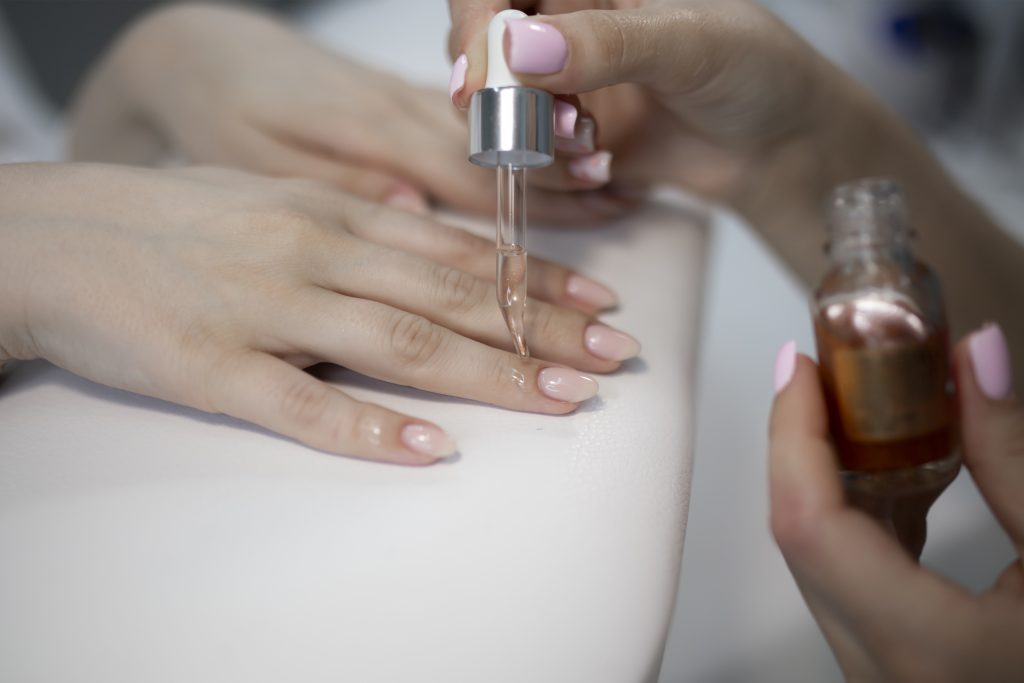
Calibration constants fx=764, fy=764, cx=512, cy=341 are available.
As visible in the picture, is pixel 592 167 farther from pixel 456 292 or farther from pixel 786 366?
pixel 786 366

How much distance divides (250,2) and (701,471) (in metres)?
2.12

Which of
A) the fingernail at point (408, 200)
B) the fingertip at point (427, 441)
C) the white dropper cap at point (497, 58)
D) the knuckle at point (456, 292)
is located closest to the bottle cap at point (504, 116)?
the white dropper cap at point (497, 58)

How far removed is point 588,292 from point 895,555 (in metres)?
0.38

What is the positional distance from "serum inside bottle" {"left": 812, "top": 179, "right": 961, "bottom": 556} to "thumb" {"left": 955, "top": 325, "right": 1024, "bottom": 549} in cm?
1

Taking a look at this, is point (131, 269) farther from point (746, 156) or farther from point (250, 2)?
point (250, 2)

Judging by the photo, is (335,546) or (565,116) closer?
(335,546)

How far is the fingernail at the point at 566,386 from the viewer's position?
665 mm

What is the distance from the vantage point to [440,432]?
617 millimetres

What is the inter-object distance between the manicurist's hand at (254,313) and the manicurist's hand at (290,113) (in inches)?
9.8

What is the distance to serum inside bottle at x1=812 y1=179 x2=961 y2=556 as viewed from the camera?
57cm

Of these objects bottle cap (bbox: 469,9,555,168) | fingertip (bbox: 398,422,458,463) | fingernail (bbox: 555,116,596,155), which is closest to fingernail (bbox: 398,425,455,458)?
fingertip (bbox: 398,422,458,463)

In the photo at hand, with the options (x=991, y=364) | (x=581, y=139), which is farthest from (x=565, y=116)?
(x=991, y=364)

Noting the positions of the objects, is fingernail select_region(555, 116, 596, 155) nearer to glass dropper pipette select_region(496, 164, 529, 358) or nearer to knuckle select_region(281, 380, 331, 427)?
glass dropper pipette select_region(496, 164, 529, 358)

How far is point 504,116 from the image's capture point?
2.00ft
